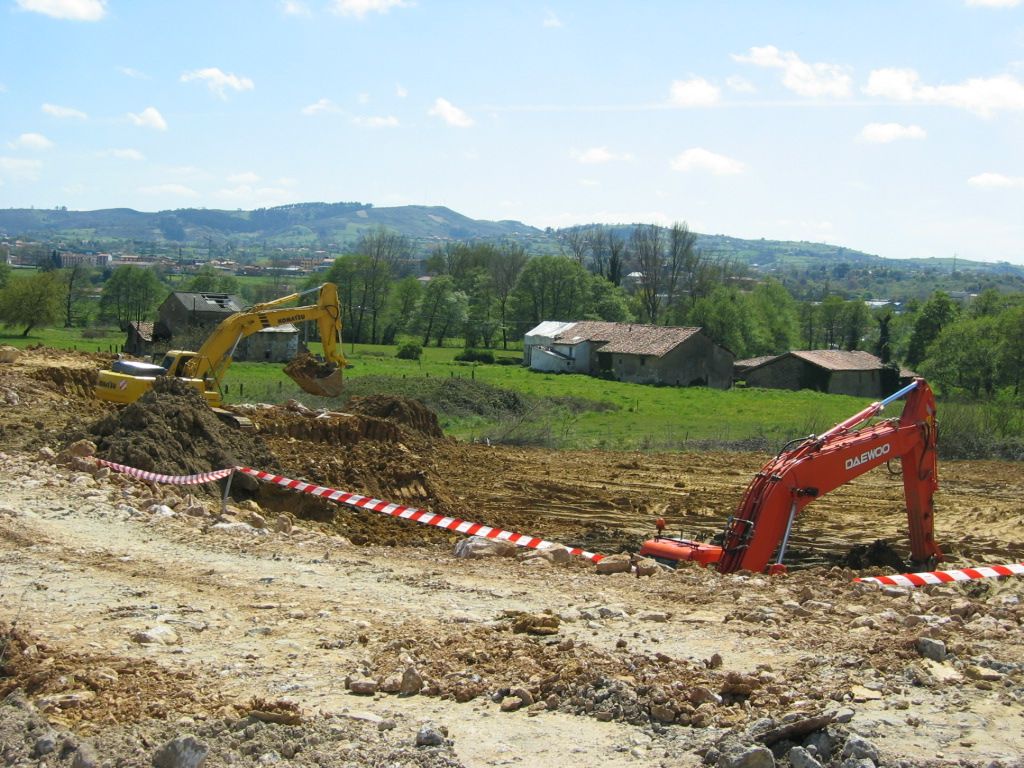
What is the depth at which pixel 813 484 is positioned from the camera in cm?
1317

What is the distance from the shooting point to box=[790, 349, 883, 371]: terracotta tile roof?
6444cm

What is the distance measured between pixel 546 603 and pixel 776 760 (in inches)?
147

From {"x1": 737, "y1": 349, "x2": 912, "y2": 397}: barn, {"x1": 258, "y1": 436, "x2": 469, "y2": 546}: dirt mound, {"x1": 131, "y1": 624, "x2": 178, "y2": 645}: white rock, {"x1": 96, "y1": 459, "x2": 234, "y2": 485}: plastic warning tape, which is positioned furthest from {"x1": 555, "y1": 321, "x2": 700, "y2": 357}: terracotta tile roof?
{"x1": 131, "y1": 624, "x2": 178, "y2": 645}: white rock

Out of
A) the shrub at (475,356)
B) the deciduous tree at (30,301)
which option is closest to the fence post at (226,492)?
the shrub at (475,356)

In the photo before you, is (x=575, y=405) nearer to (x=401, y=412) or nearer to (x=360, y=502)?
(x=401, y=412)

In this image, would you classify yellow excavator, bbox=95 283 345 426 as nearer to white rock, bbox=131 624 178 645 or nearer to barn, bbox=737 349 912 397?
white rock, bbox=131 624 178 645

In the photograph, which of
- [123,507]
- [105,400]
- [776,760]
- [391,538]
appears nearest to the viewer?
[776,760]

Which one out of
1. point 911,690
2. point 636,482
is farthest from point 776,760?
point 636,482

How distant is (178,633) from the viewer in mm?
8820

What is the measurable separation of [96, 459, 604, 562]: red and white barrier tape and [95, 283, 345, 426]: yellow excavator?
5803mm

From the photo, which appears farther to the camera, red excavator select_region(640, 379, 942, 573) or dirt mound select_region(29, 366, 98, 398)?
dirt mound select_region(29, 366, 98, 398)

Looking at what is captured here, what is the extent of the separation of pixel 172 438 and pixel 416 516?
4731 millimetres

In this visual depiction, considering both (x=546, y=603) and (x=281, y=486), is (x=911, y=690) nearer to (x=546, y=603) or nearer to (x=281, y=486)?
(x=546, y=603)

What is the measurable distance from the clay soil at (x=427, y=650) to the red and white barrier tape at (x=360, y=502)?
0.34 m
